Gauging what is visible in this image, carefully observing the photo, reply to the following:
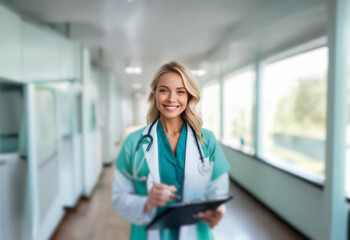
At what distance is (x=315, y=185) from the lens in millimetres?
1412

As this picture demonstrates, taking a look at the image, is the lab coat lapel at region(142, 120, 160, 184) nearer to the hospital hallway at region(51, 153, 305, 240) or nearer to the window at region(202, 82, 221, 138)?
the window at region(202, 82, 221, 138)

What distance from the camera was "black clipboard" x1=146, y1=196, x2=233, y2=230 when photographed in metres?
0.43

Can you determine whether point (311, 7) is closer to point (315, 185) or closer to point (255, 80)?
point (255, 80)

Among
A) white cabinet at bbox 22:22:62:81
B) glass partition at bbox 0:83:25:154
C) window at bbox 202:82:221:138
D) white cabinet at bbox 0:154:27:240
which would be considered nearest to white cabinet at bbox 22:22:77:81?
white cabinet at bbox 22:22:62:81

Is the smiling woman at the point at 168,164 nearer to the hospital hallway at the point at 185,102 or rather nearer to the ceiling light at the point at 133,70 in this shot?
the hospital hallway at the point at 185,102

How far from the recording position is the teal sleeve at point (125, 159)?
0.44m

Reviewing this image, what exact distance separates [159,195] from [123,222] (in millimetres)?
1525

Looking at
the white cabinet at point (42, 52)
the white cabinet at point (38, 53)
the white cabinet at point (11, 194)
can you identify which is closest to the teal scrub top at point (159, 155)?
the white cabinet at point (42, 52)

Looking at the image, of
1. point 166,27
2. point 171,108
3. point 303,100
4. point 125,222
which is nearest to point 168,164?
point 171,108

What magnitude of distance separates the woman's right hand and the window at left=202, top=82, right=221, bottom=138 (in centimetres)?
15

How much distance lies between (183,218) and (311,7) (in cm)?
149

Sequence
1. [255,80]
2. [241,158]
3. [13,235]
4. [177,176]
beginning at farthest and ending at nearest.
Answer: [13,235]
[255,80]
[241,158]
[177,176]

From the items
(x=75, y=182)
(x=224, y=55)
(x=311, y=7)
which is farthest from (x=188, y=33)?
(x=75, y=182)

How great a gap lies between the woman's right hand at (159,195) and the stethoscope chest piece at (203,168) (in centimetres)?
6
